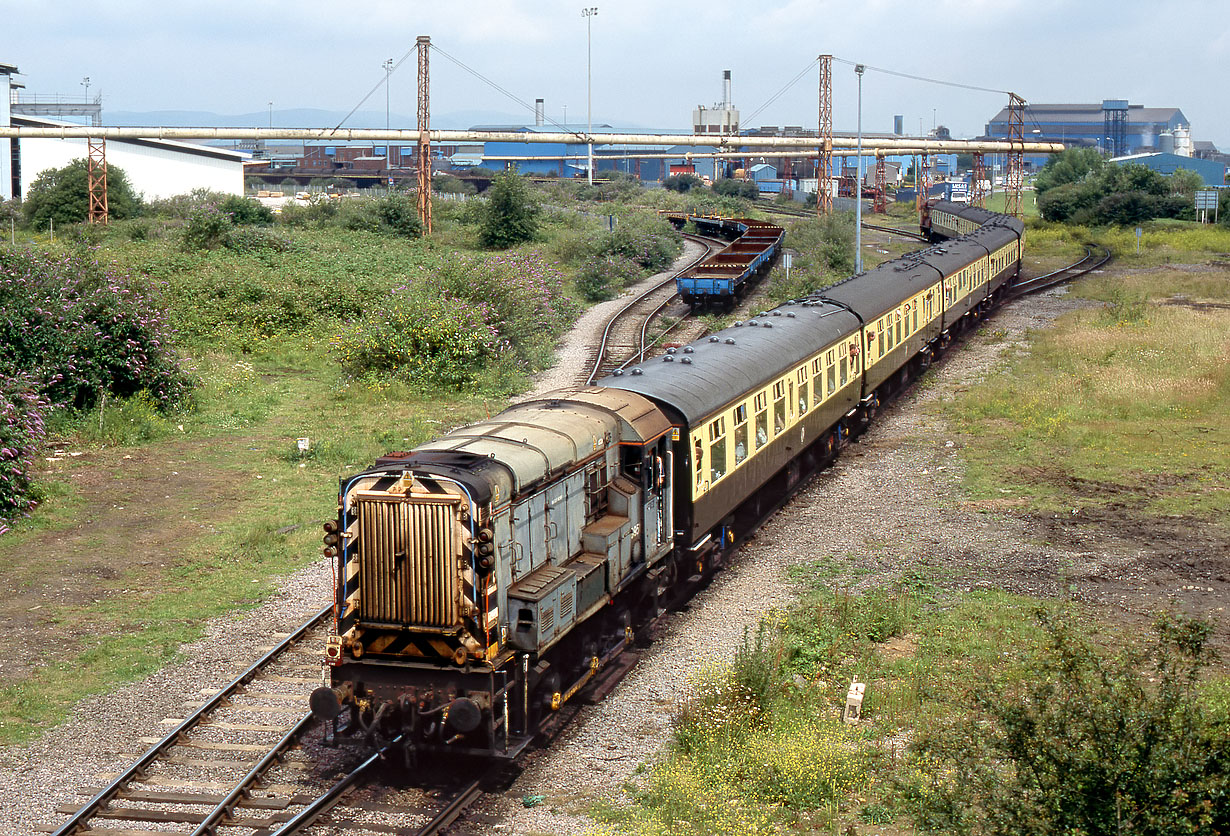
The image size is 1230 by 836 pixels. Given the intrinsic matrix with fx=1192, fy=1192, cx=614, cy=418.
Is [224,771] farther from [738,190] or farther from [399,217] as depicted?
[738,190]

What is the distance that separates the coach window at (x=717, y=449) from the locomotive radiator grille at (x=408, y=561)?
276 inches

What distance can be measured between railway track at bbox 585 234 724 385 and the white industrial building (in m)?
45.8

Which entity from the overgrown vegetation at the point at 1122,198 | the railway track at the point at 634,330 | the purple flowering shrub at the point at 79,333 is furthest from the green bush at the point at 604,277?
the overgrown vegetation at the point at 1122,198

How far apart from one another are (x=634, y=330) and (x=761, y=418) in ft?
70.6

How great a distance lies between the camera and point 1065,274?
2463 inches

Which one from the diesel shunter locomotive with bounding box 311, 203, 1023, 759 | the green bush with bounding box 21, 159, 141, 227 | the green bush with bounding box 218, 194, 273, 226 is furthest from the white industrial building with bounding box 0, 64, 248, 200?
the diesel shunter locomotive with bounding box 311, 203, 1023, 759

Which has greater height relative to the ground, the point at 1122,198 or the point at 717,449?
the point at 1122,198

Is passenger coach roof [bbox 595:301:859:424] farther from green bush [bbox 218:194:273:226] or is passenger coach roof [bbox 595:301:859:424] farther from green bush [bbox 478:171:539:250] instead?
green bush [bbox 218:194:273:226]

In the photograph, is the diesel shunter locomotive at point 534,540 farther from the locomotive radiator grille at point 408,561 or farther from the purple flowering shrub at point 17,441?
the purple flowering shrub at point 17,441

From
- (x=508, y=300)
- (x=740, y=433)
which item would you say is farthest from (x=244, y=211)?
(x=740, y=433)

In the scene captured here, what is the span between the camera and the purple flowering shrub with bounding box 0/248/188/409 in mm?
27969

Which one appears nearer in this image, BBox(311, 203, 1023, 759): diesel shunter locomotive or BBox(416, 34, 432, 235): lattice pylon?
BBox(311, 203, 1023, 759): diesel shunter locomotive

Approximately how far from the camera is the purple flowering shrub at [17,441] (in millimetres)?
22422

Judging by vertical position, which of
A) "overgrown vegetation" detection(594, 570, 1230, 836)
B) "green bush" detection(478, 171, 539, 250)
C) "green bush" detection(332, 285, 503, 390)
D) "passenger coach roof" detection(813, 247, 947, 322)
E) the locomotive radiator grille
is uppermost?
"green bush" detection(478, 171, 539, 250)
